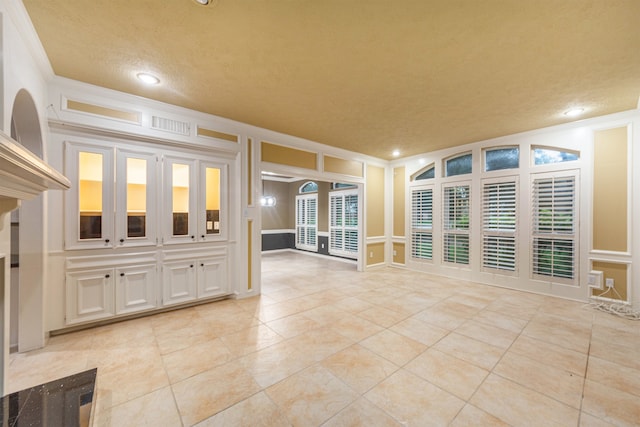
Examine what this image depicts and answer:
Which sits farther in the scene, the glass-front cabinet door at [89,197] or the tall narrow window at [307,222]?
the tall narrow window at [307,222]

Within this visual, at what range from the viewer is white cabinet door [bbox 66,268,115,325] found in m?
2.82

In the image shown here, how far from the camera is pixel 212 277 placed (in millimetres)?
3779

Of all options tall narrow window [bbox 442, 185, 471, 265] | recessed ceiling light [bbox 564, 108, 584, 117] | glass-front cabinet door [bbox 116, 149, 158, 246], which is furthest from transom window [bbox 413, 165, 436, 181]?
glass-front cabinet door [bbox 116, 149, 158, 246]

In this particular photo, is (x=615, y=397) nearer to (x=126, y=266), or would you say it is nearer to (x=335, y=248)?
(x=126, y=266)

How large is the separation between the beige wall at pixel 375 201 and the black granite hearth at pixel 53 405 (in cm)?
525

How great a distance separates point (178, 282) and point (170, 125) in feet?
6.89

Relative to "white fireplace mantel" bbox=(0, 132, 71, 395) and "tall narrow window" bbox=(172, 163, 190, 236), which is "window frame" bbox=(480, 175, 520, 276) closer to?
"tall narrow window" bbox=(172, 163, 190, 236)

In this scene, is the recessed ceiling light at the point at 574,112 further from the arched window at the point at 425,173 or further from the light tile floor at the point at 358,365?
the light tile floor at the point at 358,365

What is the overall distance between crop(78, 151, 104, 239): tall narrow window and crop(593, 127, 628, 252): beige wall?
6.67 metres

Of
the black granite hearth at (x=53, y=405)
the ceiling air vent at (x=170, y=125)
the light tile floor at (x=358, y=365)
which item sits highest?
the ceiling air vent at (x=170, y=125)

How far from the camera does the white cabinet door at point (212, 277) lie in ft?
A: 12.1

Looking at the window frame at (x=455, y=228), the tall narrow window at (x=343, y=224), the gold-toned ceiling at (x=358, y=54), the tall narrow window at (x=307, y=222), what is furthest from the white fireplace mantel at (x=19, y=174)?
the tall narrow window at (x=307, y=222)

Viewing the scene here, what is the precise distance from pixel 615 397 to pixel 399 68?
3134 millimetres

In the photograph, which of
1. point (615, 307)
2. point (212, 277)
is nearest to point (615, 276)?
point (615, 307)
